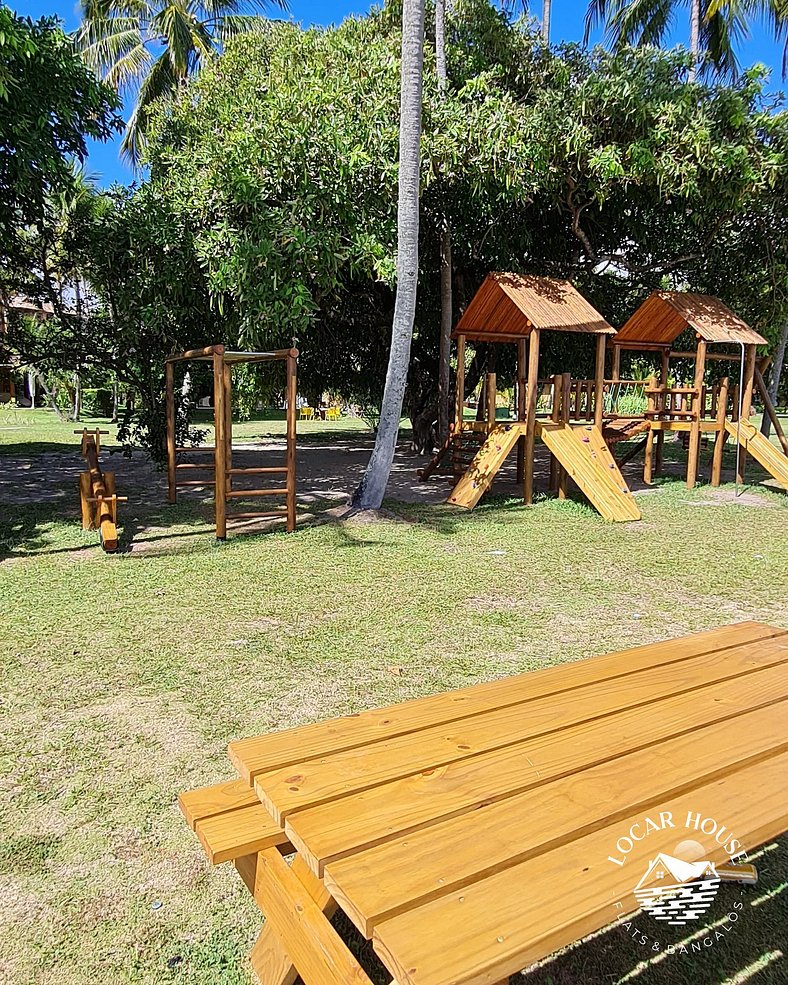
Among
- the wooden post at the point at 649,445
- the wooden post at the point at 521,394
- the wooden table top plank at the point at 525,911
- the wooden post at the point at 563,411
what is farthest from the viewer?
the wooden post at the point at 649,445

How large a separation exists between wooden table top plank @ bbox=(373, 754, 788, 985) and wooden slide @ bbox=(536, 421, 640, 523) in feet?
27.3

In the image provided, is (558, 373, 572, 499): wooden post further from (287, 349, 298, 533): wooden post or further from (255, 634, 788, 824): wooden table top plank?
(255, 634, 788, 824): wooden table top plank

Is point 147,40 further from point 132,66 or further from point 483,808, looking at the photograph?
point 483,808

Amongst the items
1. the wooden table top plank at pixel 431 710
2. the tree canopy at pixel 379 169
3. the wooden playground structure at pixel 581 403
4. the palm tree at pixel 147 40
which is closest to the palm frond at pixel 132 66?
the palm tree at pixel 147 40

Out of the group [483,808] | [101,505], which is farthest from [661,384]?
[483,808]

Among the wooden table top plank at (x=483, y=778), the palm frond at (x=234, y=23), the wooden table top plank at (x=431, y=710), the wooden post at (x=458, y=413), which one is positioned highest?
the palm frond at (x=234, y=23)

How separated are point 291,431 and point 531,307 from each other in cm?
449

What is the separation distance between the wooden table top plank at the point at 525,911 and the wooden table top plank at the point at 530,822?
0.07ft

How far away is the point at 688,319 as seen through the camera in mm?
12422

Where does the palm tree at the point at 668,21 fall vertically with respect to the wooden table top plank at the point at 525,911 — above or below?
above

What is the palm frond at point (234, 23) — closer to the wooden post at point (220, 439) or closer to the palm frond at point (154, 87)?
the palm frond at point (154, 87)

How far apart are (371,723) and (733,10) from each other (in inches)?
1027

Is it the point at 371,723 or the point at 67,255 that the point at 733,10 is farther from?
the point at 371,723

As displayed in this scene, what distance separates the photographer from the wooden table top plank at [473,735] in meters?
1.59
